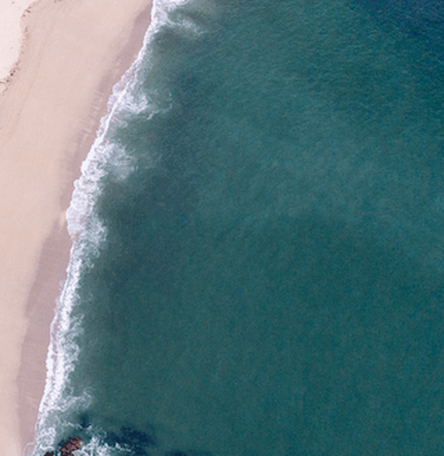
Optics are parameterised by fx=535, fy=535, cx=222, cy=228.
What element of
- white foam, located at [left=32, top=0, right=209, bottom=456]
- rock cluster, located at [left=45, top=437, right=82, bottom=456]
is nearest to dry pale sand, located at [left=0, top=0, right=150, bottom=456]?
white foam, located at [left=32, top=0, right=209, bottom=456]

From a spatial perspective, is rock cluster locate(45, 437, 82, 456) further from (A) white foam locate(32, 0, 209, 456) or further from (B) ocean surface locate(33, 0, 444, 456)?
(A) white foam locate(32, 0, 209, 456)

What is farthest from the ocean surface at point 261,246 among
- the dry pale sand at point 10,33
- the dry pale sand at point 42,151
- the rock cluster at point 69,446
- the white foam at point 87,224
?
the dry pale sand at point 10,33

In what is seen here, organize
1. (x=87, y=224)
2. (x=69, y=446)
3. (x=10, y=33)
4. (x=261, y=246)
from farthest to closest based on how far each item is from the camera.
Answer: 1. (x=10, y=33)
2. (x=87, y=224)
3. (x=261, y=246)
4. (x=69, y=446)

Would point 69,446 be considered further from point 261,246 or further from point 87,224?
point 261,246

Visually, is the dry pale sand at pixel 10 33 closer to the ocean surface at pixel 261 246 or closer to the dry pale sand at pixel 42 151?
the dry pale sand at pixel 42 151

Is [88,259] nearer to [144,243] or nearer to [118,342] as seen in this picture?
[144,243]

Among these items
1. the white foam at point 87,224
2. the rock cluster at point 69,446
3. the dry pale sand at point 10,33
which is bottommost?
the rock cluster at point 69,446

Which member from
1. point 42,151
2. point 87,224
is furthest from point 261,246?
point 42,151
